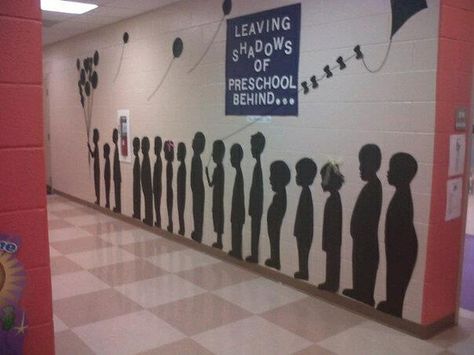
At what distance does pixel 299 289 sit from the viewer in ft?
12.2

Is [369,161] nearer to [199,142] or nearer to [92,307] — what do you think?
[199,142]

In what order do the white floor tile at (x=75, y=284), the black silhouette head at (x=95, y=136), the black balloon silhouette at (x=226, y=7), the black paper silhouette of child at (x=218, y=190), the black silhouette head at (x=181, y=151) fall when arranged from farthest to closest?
the black silhouette head at (x=95, y=136) < the black silhouette head at (x=181, y=151) < the black paper silhouette of child at (x=218, y=190) < the black balloon silhouette at (x=226, y=7) < the white floor tile at (x=75, y=284)

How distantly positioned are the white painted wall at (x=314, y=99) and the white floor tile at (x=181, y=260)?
0.25m

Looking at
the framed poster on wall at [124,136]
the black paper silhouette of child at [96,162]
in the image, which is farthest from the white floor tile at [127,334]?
the black paper silhouette of child at [96,162]

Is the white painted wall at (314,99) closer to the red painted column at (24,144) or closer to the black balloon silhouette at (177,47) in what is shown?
the black balloon silhouette at (177,47)

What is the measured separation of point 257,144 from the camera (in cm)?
399

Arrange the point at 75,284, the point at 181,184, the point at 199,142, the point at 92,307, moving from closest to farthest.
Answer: the point at 92,307, the point at 75,284, the point at 199,142, the point at 181,184

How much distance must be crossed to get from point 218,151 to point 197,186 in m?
0.52

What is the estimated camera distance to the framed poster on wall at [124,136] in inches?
225

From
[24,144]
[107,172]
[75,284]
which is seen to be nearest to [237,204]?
[75,284]

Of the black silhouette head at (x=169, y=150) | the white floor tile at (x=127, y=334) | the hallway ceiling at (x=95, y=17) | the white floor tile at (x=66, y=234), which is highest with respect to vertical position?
the hallway ceiling at (x=95, y=17)

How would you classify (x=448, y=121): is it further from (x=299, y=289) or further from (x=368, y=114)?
(x=299, y=289)

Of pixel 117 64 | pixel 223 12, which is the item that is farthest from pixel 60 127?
pixel 223 12

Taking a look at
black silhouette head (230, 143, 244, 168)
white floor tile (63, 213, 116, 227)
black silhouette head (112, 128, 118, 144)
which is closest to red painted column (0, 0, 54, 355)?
A: black silhouette head (230, 143, 244, 168)
